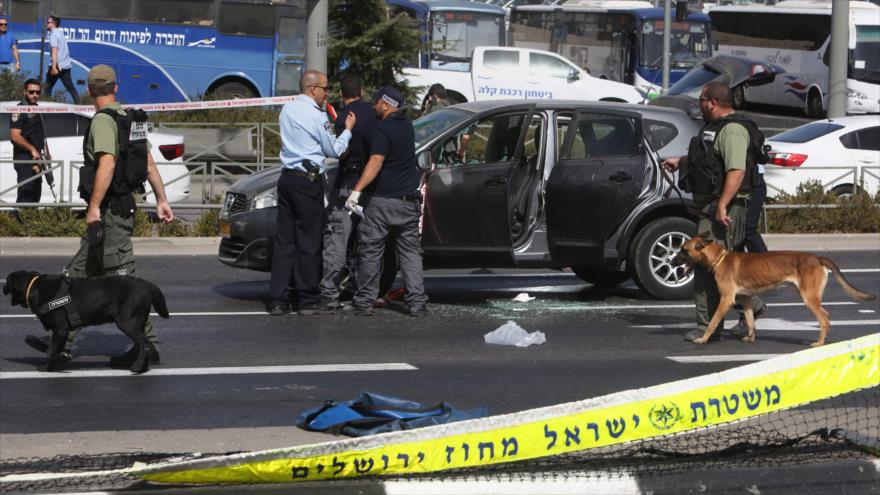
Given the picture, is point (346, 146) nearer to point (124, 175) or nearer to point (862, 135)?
point (124, 175)

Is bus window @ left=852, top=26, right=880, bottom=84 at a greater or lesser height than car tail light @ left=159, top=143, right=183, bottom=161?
greater

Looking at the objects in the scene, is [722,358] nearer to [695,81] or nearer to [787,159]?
[787,159]

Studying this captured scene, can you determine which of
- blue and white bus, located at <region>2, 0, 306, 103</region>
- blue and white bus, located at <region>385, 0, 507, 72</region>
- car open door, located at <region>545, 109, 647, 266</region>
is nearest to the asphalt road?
car open door, located at <region>545, 109, 647, 266</region>

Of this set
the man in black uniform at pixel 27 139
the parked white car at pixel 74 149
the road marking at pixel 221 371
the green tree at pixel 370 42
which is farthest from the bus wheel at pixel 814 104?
the road marking at pixel 221 371

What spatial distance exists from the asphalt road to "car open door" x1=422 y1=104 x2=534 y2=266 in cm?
50

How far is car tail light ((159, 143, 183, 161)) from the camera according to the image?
17766 mm

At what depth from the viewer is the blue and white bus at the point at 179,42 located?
A: 98.8ft

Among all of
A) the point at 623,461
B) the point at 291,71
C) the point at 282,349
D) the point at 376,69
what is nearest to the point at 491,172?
the point at 282,349

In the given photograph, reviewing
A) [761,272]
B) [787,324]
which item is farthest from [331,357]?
[787,324]

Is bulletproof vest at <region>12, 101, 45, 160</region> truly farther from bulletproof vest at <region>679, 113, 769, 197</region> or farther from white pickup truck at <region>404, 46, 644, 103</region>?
white pickup truck at <region>404, 46, 644, 103</region>

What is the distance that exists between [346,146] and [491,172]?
126cm

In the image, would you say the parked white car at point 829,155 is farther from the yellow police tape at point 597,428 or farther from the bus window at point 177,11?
the bus window at point 177,11

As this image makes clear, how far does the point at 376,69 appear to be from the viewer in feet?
79.0

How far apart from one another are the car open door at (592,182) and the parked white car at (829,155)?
662cm
